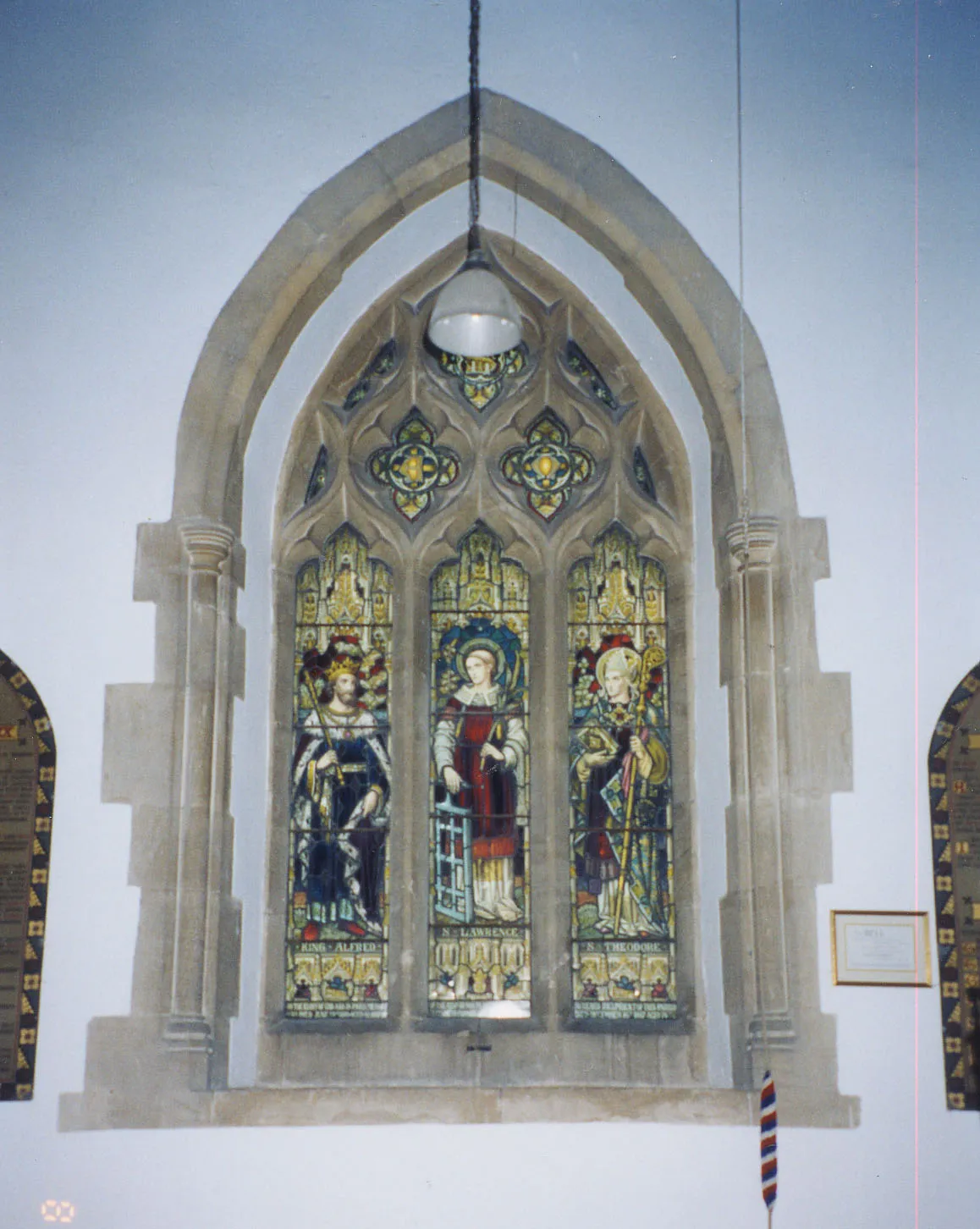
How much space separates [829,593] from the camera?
6809 millimetres

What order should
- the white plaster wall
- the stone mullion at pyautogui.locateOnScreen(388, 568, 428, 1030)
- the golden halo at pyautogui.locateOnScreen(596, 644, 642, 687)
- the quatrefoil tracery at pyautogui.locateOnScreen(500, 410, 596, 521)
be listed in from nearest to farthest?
1. the white plaster wall
2. the stone mullion at pyautogui.locateOnScreen(388, 568, 428, 1030)
3. the golden halo at pyautogui.locateOnScreen(596, 644, 642, 687)
4. the quatrefoil tracery at pyautogui.locateOnScreen(500, 410, 596, 521)

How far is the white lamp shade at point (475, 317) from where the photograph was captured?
251 inches

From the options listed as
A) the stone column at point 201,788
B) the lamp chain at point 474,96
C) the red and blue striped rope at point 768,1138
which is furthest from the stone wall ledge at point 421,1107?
the lamp chain at point 474,96

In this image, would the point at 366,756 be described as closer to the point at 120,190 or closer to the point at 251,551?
the point at 251,551

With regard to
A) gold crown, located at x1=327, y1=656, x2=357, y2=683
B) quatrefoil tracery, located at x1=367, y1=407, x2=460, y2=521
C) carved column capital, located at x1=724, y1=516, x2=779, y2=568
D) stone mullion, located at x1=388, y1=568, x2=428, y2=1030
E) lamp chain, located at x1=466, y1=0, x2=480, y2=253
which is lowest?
stone mullion, located at x1=388, y1=568, x2=428, y2=1030

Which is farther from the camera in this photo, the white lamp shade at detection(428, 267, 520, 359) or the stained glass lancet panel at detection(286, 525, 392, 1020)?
the stained glass lancet panel at detection(286, 525, 392, 1020)

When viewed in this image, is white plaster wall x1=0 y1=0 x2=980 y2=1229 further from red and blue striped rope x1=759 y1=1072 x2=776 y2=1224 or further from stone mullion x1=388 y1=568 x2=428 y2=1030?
stone mullion x1=388 y1=568 x2=428 y2=1030

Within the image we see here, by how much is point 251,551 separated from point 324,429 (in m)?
0.66

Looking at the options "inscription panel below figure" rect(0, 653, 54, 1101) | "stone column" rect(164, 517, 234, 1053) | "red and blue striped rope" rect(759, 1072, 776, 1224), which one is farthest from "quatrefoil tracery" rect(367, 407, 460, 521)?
"red and blue striped rope" rect(759, 1072, 776, 1224)

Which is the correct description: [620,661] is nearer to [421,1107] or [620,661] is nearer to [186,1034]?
[421,1107]

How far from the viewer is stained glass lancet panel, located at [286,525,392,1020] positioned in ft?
23.2

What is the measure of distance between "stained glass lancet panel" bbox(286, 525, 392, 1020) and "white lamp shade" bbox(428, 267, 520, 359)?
119cm

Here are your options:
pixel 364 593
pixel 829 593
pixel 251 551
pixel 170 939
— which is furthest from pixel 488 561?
pixel 170 939

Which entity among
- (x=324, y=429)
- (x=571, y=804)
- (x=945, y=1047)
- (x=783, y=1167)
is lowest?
(x=783, y=1167)
